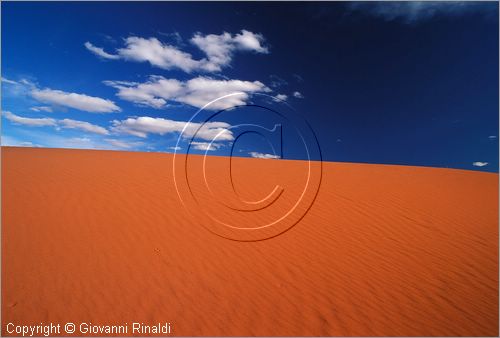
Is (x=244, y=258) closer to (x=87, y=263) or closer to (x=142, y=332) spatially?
(x=142, y=332)

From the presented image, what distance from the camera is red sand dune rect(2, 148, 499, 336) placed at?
4754mm

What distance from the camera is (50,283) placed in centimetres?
518

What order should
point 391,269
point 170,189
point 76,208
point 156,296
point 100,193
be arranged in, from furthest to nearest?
point 170,189 → point 100,193 → point 76,208 → point 391,269 → point 156,296

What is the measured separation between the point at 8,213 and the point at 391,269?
10355mm

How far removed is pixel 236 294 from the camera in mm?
5316

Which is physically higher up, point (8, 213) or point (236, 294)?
point (8, 213)

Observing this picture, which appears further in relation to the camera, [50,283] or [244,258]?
[244,258]

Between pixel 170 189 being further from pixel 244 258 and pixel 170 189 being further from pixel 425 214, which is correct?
pixel 425 214

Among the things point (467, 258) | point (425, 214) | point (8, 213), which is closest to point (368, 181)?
point (425, 214)

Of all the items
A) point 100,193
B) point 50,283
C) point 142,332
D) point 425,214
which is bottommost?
point 142,332

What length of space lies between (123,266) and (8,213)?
461 cm

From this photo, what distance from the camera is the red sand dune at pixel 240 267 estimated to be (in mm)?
4754

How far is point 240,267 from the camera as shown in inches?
244

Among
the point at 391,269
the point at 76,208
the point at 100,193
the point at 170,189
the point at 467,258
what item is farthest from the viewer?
the point at 170,189
